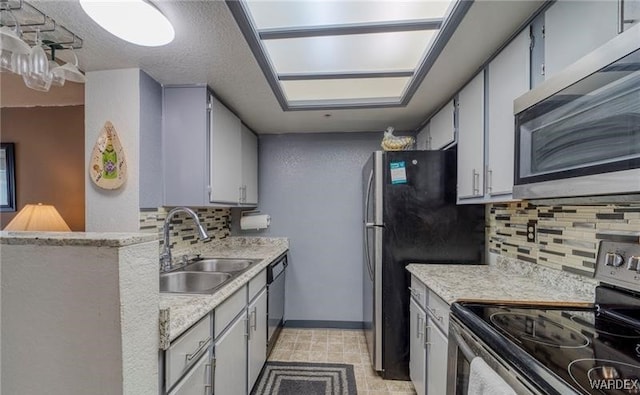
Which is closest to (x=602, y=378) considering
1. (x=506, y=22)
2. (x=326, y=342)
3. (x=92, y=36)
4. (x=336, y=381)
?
(x=506, y=22)

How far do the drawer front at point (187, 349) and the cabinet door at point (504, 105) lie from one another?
5.08 ft

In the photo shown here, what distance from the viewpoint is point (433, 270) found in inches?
74.7

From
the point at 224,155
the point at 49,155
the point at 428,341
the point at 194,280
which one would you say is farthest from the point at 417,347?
the point at 49,155

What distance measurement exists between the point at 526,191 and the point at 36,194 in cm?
353

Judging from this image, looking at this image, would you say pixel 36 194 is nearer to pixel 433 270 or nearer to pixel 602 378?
pixel 433 270

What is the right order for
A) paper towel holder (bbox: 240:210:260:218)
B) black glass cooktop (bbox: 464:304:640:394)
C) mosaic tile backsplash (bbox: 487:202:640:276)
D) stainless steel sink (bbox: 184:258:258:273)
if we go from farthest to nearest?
paper towel holder (bbox: 240:210:260:218) < stainless steel sink (bbox: 184:258:258:273) < mosaic tile backsplash (bbox: 487:202:640:276) < black glass cooktop (bbox: 464:304:640:394)

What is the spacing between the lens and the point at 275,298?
105 inches

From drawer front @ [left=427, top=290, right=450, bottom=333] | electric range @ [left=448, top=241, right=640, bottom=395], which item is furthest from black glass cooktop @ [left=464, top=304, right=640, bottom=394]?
drawer front @ [left=427, top=290, right=450, bottom=333]

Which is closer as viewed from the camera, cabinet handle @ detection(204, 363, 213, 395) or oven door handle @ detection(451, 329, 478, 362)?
oven door handle @ detection(451, 329, 478, 362)

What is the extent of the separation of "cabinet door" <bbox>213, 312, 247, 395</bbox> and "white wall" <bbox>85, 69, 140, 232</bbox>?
2.77ft

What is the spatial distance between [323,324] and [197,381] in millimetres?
2120

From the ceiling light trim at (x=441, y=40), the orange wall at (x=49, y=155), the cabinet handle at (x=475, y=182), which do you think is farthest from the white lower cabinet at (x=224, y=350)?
the orange wall at (x=49, y=155)

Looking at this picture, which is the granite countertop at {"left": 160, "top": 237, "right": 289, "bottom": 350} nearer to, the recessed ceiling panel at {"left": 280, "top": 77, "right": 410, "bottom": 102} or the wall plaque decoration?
the wall plaque decoration

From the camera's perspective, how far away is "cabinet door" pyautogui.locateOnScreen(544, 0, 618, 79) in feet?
3.05
